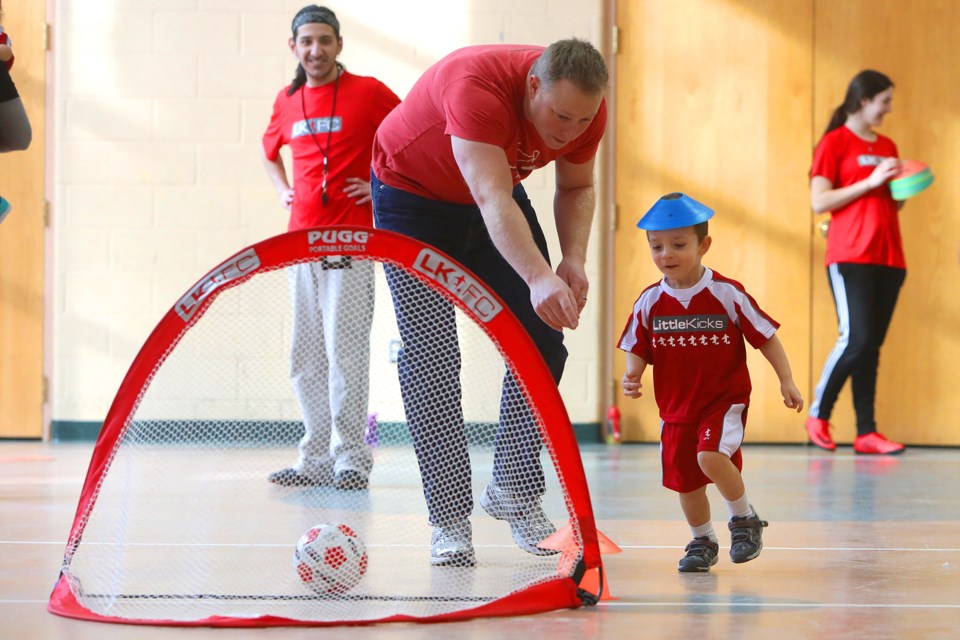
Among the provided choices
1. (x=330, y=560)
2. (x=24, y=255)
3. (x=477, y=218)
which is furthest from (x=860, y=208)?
(x=24, y=255)

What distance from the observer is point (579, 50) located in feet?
7.45

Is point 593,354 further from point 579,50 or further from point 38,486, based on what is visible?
point 579,50

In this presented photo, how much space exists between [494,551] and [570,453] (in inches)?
24.0

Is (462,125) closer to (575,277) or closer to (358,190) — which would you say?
(575,277)

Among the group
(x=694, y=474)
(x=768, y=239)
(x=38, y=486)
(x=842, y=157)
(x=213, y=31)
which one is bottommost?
(x=38, y=486)

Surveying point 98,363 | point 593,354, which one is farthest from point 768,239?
point 98,363

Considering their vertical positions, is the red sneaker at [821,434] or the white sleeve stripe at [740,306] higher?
the white sleeve stripe at [740,306]

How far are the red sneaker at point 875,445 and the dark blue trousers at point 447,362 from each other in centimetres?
318

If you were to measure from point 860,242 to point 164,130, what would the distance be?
11.1 ft

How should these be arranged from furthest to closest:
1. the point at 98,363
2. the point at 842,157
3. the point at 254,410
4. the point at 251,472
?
the point at 98,363 < the point at 842,157 < the point at 251,472 < the point at 254,410

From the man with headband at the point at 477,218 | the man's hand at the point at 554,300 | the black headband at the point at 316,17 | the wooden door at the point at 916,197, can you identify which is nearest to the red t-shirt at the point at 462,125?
the man with headband at the point at 477,218

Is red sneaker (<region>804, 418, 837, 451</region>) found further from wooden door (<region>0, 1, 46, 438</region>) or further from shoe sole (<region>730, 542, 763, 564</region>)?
wooden door (<region>0, 1, 46, 438</region>)

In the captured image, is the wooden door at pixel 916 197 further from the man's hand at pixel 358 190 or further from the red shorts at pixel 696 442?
the red shorts at pixel 696 442

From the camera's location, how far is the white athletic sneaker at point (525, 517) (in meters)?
2.69
